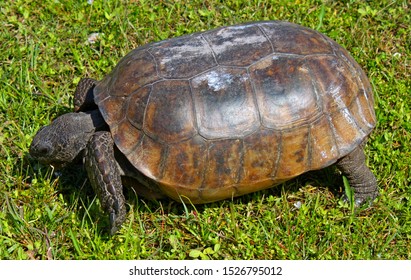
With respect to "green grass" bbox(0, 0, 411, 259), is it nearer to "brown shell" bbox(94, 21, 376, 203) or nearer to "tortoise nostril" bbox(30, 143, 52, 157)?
"tortoise nostril" bbox(30, 143, 52, 157)

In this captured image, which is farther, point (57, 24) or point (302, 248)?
point (57, 24)

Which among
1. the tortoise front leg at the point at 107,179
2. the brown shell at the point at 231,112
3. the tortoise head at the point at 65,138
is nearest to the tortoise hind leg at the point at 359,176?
the brown shell at the point at 231,112

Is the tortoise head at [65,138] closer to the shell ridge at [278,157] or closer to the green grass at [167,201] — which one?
the green grass at [167,201]

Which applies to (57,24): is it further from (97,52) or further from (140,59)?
(140,59)

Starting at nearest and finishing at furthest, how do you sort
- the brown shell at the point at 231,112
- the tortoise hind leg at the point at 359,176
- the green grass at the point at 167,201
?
the brown shell at the point at 231,112 → the green grass at the point at 167,201 → the tortoise hind leg at the point at 359,176

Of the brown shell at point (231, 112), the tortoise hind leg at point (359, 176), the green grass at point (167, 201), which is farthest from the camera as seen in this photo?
the tortoise hind leg at point (359, 176)

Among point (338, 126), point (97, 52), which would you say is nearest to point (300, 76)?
point (338, 126)

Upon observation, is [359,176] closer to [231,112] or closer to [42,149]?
[231,112]
